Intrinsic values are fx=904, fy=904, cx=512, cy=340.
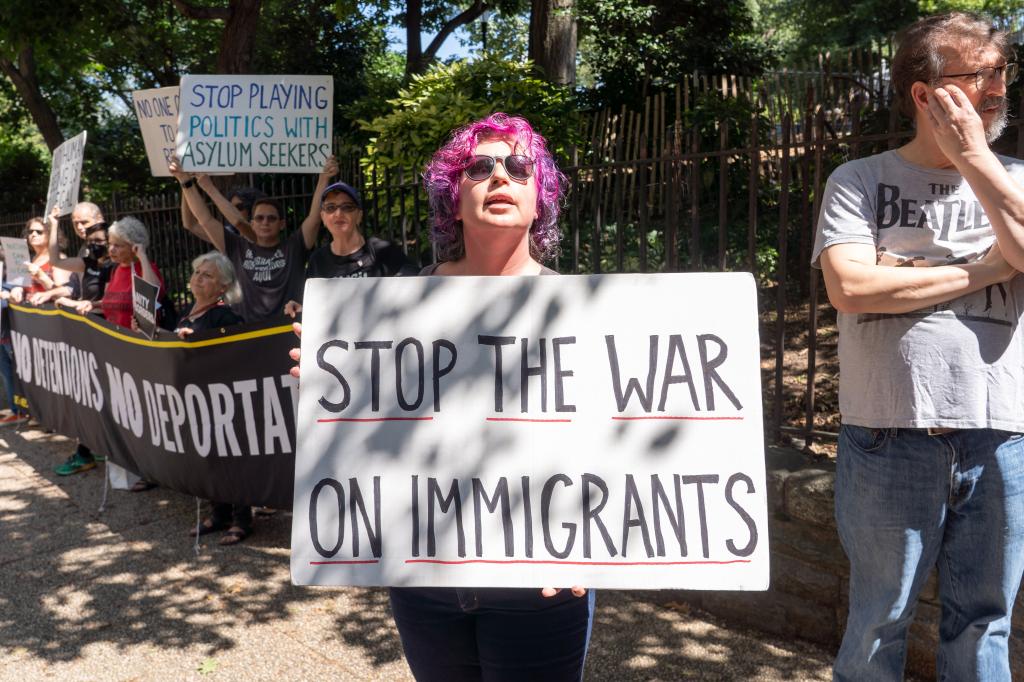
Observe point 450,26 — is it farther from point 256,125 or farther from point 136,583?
point 136,583

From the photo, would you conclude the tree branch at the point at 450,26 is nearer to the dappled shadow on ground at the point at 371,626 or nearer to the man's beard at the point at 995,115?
the dappled shadow on ground at the point at 371,626

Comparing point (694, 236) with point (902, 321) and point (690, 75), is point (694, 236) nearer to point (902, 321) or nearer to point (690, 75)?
point (902, 321)

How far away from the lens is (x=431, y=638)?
2078mm

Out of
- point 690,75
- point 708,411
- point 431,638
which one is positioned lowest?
point 431,638

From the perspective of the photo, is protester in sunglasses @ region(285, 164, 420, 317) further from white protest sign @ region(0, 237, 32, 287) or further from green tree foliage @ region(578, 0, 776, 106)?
green tree foliage @ region(578, 0, 776, 106)

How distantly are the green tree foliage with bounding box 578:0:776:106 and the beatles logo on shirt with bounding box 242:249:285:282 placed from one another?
1167 cm

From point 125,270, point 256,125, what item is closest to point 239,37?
point 125,270

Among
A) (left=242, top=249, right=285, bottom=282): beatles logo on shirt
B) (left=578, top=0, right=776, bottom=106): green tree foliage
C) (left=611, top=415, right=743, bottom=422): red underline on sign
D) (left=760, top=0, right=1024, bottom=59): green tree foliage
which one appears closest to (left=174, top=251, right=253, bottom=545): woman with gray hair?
(left=242, top=249, right=285, bottom=282): beatles logo on shirt

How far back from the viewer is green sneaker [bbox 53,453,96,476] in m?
6.82

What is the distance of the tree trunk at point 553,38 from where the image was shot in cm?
1143

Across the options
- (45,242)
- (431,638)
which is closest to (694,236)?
(431,638)

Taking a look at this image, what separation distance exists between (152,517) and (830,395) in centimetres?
455

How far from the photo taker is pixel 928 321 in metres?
2.21

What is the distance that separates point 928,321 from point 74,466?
6.46m
